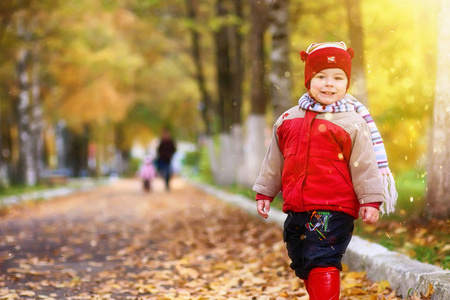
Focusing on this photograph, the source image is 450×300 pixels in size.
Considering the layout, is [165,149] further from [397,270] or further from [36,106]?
[397,270]

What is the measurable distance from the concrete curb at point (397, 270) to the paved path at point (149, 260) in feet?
0.50

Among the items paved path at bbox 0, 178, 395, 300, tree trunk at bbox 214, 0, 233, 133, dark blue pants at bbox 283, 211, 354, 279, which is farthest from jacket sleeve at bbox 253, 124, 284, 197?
tree trunk at bbox 214, 0, 233, 133

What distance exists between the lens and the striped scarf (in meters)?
3.82

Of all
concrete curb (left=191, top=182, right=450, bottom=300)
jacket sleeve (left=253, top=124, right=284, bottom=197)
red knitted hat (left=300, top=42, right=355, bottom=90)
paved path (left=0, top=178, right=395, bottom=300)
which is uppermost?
red knitted hat (left=300, top=42, right=355, bottom=90)

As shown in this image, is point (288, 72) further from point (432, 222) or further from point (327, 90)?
point (327, 90)

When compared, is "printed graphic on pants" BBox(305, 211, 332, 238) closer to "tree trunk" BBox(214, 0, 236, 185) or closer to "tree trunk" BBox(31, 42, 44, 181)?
"tree trunk" BBox(214, 0, 236, 185)

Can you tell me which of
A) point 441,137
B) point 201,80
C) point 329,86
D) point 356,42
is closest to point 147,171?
point 201,80

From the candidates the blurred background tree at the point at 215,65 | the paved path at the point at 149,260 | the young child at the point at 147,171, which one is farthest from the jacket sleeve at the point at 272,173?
the young child at the point at 147,171

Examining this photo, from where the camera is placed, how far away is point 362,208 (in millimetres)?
3750

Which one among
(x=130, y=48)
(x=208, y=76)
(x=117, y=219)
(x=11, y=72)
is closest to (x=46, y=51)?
(x=11, y=72)

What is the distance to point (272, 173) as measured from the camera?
13.5ft

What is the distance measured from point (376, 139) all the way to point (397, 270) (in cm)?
133

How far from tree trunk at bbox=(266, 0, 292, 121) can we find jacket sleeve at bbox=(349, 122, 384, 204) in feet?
27.3

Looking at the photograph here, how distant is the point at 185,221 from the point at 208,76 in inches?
852
